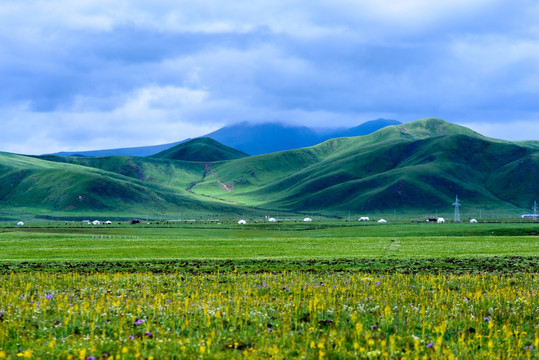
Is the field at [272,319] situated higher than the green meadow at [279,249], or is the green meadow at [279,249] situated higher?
the field at [272,319]

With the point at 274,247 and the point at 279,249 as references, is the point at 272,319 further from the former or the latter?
the point at 274,247

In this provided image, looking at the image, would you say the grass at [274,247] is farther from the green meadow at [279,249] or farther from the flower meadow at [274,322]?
the flower meadow at [274,322]

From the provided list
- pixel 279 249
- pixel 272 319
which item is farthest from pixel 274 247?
pixel 272 319

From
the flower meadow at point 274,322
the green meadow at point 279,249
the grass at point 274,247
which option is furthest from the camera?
the grass at point 274,247

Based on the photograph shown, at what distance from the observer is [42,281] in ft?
104

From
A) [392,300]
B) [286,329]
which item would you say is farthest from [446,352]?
[392,300]

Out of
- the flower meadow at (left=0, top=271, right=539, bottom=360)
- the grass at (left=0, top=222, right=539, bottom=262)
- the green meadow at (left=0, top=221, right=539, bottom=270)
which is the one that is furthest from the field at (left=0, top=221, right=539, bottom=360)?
the grass at (left=0, top=222, right=539, bottom=262)

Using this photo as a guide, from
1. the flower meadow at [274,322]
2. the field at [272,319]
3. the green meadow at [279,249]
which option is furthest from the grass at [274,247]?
the flower meadow at [274,322]

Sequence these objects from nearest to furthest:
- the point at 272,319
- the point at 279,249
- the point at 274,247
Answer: the point at 272,319 → the point at 279,249 → the point at 274,247

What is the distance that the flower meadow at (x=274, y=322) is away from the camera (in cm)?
1461

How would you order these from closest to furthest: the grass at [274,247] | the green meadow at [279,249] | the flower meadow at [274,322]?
1. the flower meadow at [274,322]
2. the green meadow at [279,249]
3. the grass at [274,247]

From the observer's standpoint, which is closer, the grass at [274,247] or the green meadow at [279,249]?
the green meadow at [279,249]

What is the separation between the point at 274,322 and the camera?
18.3m

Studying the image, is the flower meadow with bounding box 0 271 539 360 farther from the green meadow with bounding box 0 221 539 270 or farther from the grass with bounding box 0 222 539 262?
the grass with bounding box 0 222 539 262
